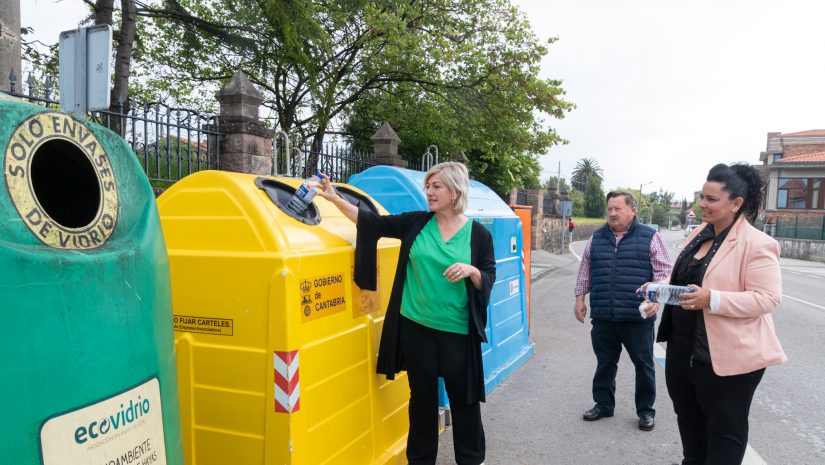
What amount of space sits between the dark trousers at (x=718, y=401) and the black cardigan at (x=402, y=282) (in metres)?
1.04

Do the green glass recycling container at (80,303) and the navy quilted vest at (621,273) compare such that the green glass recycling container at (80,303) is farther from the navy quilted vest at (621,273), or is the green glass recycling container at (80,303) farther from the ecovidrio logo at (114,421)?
the navy quilted vest at (621,273)

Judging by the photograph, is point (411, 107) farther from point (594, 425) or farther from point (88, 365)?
point (88, 365)

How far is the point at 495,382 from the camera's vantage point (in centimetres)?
488

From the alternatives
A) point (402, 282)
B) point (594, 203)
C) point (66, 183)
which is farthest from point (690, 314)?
point (594, 203)

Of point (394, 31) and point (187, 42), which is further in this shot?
point (187, 42)

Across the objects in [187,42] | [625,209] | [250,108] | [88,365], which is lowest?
[88,365]

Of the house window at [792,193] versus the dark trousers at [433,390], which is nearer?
the dark trousers at [433,390]

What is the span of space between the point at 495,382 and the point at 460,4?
919 centimetres

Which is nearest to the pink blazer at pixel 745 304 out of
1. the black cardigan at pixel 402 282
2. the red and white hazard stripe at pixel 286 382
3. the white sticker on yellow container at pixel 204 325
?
the black cardigan at pixel 402 282

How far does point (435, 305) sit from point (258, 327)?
93 cm

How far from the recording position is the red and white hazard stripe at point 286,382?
232 centimetres

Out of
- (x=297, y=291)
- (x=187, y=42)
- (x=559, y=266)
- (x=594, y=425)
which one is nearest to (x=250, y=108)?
(x=297, y=291)

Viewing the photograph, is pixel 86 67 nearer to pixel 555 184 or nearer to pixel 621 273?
pixel 621 273

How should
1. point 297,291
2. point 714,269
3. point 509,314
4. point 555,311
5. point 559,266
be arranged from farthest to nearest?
point 559,266
point 555,311
point 509,314
point 714,269
point 297,291
